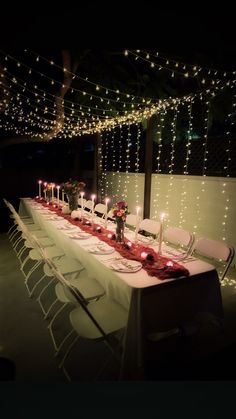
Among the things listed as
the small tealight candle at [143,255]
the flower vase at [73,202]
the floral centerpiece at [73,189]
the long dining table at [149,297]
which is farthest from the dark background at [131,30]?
the flower vase at [73,202]

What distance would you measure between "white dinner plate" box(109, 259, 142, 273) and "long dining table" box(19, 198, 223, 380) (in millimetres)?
20

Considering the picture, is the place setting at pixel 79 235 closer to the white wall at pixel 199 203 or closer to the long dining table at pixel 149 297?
the long dining table at pixel 149 297

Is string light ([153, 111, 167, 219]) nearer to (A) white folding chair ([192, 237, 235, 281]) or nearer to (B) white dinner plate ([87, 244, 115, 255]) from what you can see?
(A) white folding chair ([192, 237, 235, 281])

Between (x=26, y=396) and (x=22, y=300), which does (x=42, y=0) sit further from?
(x=22, y=300)

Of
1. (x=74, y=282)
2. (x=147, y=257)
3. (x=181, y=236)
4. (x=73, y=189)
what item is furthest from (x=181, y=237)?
(x=73, y=189)

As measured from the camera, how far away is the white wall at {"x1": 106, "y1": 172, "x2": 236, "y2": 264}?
4531 mm

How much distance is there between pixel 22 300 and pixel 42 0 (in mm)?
3071

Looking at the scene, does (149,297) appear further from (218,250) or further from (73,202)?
(73,202)

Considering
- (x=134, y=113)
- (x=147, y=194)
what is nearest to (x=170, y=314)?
(x=147, y=194)

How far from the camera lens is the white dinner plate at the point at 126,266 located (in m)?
2.25

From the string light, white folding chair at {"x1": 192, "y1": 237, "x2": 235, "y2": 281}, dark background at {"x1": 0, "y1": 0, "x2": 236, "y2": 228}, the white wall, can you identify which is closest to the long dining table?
white folding chair at {"x1": 192, "y1": 237, "x2": 235, "y2": 281}

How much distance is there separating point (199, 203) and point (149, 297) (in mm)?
3401

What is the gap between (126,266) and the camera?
2.32 m

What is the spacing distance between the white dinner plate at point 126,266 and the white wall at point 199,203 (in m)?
2.67
